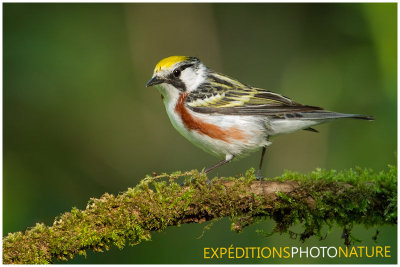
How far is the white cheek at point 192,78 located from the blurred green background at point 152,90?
2401 mm

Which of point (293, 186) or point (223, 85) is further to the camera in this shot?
point (223, 85)

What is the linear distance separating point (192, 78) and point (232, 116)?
84 centimetres

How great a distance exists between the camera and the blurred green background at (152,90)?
7152 millimetres

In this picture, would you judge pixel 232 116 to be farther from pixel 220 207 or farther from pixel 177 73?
pixel 220 207

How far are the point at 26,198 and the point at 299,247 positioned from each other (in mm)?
4167

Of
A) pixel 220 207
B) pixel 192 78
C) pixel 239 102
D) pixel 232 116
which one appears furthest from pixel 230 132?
pixel 220 207

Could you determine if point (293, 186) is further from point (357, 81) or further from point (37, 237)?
point (357, 81)

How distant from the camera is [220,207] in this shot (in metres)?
4.23

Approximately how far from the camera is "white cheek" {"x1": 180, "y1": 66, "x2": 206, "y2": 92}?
18.7ft

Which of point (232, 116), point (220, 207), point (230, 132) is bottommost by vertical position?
point (220, 207)

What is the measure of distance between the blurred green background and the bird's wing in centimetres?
221

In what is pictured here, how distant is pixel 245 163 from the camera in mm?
8492

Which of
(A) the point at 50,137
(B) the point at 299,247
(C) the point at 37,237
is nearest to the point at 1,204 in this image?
(A) the point at 50,137

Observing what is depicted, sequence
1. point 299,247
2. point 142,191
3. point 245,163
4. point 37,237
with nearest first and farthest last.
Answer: point 37,237 → point 142,191 → point 299,247 → point 245,163
